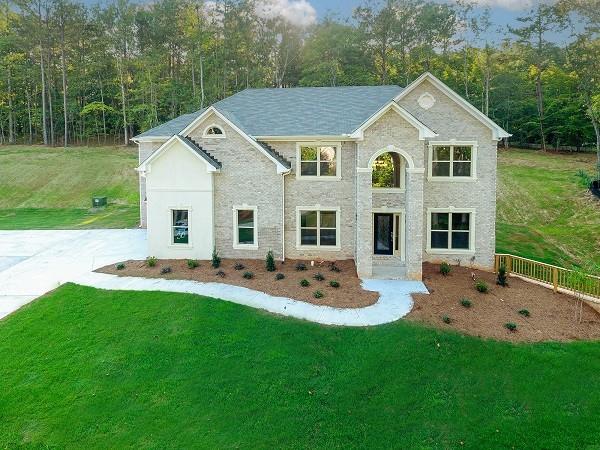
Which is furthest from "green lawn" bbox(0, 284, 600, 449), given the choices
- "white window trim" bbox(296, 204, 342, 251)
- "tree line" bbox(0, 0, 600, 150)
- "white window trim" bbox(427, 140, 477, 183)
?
"tree line" bbox(0, 0, 600, 150)

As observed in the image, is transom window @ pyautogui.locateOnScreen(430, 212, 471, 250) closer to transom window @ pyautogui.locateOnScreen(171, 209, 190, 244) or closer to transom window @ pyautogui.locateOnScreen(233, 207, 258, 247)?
transom window @ pyautogui.locateOnScreen(233, 207, 258, 247)

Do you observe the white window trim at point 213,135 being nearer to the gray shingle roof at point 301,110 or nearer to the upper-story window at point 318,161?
the gray shingle roof at point 301,110

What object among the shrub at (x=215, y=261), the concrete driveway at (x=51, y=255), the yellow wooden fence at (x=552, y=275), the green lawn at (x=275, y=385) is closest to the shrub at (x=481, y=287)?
the yellow wooden fence at (x=552, y=275)

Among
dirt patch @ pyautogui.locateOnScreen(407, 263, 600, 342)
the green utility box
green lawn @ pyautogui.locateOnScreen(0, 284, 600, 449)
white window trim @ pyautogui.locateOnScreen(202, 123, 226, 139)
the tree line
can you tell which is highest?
the tree line

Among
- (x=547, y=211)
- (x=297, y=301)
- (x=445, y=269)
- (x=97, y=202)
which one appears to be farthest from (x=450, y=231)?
(x=97, y=202)

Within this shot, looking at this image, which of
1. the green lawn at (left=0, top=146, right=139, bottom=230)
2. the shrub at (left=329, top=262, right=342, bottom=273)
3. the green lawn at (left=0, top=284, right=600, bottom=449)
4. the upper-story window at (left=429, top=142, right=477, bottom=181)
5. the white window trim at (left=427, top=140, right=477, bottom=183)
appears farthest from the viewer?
the green lawn at (left=0, top=146, right=139, bottom=230)

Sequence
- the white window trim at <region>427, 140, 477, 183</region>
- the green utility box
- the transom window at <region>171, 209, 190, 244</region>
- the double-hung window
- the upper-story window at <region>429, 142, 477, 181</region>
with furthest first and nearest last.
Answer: the green utility box → the transom window at <region>171, 209, 190, 244</region> → the double-hung window → the upper-story window at <region>429, 142, 477, 181</region> → the white window trim at <region>427, 140, 477, 183</region>

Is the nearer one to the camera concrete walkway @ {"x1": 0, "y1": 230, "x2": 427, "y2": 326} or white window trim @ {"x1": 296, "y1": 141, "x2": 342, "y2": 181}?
concrete walkway @ {"x1": 0, "y1": 230, "x2": 427, "y2": 326}
